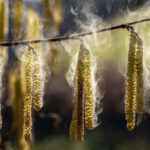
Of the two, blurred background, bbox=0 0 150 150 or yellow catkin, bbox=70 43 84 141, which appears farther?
blurred background, bbox=0 0 150 150

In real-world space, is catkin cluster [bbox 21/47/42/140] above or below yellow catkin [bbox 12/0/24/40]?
below

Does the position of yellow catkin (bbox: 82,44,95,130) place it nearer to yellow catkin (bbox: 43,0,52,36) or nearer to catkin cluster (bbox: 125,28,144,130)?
catkin cluster (bbox: 125,28,144,130)

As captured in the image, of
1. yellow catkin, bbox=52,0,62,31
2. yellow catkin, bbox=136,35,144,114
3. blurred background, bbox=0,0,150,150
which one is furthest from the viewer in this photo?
yellow catkin, bbox=52,0,62,31

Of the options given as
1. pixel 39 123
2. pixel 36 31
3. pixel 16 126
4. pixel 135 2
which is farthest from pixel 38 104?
pixel 39 123

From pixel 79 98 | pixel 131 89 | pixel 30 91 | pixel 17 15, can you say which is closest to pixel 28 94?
pixel 30 91

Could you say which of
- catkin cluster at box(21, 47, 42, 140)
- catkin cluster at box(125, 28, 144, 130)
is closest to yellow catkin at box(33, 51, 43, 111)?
catkin cluster at box(21, 47, 42, 140)

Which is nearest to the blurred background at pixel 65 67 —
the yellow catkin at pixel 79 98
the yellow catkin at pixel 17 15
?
the yellow catkin at pixel 17 15

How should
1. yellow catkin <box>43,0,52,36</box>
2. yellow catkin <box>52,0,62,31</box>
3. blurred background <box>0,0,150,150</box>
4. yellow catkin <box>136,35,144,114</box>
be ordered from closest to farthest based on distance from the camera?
yellow catkin <box>136,35,144,114</box>
blurred background <box>0,0,150,150</box>
yellow catkin <box>43,0,52,36</box>
yellow catkin <box>52,0,62,31</box>

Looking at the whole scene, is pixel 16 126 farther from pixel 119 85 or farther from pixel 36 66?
pixel 119 85
